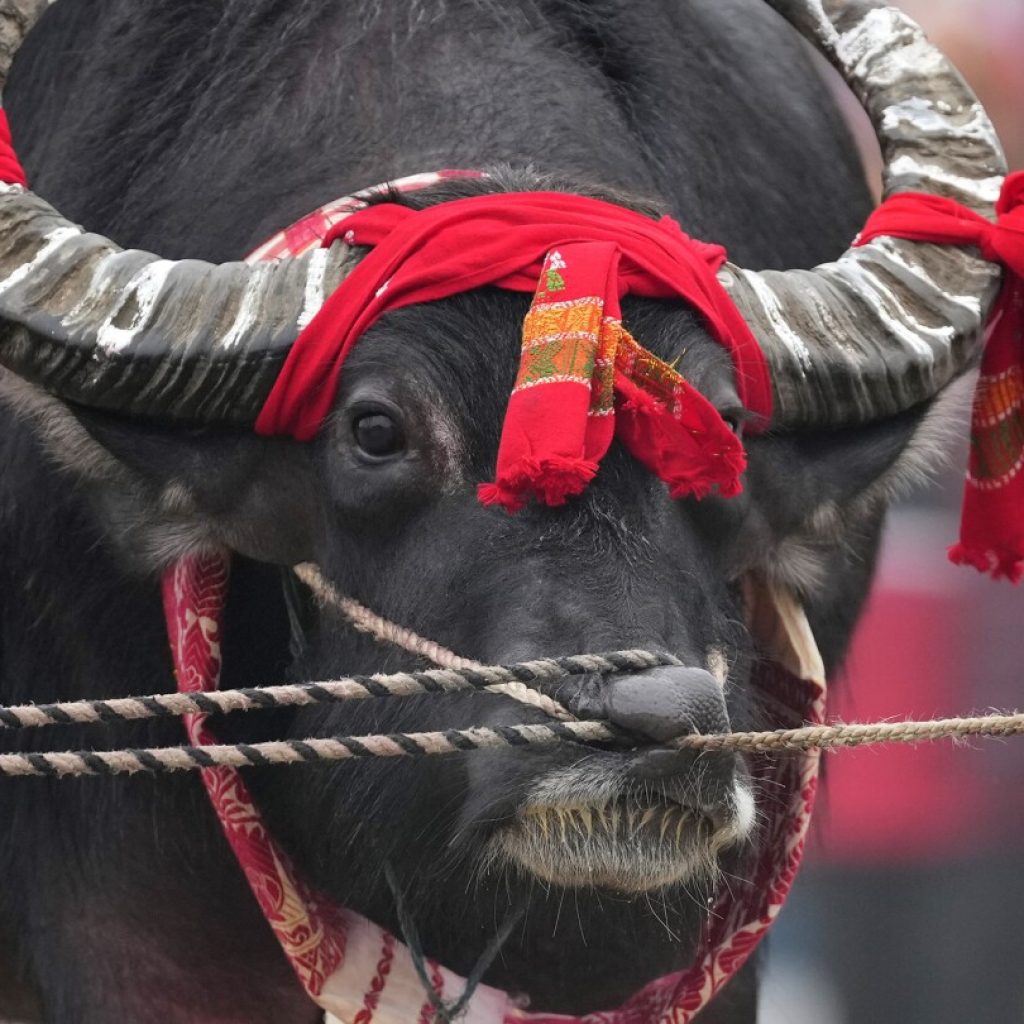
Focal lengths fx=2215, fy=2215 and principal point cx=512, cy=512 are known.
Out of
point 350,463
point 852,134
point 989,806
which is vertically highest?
point 350,463

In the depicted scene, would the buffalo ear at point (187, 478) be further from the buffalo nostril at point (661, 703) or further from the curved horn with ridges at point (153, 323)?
the buffalo nostril at point (661, 703)

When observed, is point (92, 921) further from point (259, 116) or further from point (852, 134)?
point (852, 134)

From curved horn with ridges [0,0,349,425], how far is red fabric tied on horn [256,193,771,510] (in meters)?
0.05

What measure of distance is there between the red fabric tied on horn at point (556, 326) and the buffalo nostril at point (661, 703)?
29 cm

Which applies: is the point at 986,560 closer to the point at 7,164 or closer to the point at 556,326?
the point at 556,326

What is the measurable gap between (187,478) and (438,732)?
62cm

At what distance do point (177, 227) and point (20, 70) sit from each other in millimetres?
643

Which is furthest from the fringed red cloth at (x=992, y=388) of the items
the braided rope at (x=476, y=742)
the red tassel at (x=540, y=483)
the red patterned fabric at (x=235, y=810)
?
the red patterned fabric at (x=235, y=810)

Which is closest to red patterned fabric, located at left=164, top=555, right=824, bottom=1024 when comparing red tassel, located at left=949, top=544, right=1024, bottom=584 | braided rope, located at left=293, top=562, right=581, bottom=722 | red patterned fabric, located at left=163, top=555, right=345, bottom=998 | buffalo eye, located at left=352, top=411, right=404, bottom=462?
red patterned fabric, located at left=163, top=555, right=345, bottom=998

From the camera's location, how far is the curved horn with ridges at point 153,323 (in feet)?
10.1

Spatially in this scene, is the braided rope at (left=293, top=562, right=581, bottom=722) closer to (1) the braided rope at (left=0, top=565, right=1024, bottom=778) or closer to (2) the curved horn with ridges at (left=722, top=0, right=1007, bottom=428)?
(1) the braided rope at (left=0, top=565, right=1024, bottom=778)

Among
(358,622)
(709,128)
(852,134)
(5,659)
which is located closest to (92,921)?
(5,659)

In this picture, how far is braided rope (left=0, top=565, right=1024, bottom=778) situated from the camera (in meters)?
2.76

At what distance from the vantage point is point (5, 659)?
3818 millimetres
